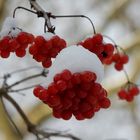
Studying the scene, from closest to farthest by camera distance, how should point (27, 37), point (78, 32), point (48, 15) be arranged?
1. point (48, 15)
2. point (27, 37)
3. point (78, 32)

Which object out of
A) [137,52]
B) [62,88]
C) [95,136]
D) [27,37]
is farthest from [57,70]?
[95,136]

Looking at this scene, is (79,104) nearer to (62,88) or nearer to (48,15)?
(62,88)

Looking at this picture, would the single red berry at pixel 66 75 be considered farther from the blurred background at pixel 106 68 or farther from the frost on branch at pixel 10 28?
the blurred background at pixel 106 68

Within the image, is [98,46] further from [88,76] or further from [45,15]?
[88,76]

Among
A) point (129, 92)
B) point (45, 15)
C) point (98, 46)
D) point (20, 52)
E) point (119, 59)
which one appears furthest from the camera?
point (129, 92)

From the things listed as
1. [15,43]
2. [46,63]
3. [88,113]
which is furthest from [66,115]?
[15,43]

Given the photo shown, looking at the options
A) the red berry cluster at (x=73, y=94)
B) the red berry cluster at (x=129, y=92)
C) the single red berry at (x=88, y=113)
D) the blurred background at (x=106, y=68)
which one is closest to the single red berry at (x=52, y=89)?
the red berry cluster at (x=73, y=94)
